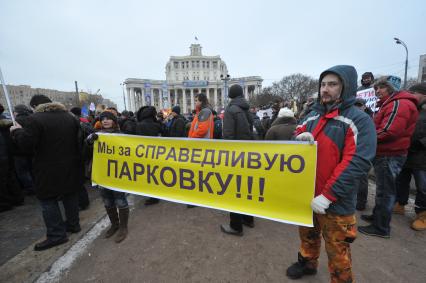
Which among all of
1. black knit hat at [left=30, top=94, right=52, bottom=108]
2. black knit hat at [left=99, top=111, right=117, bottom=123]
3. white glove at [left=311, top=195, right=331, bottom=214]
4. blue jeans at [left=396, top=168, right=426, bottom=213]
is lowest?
blue jeans at [left=396, top=168, right=426, bottom=213]

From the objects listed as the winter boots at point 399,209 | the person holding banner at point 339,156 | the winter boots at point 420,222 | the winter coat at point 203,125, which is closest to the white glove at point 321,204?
the person holding banner at point 339,156

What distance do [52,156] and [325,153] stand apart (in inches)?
135

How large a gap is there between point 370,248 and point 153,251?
2858 mm

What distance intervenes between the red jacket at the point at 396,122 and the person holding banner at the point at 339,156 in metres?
Result: 1.60

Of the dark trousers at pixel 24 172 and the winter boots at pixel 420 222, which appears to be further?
the dark trousers at pixel 24 172

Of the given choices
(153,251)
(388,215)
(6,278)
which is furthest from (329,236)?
(6,278)

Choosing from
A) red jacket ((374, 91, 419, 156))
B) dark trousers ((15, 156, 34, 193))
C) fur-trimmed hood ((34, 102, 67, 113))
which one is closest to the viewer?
red jacket ((374, 91, 419, 156))

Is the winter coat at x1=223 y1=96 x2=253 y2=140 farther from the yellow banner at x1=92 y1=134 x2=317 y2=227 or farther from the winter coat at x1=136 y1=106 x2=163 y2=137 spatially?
the winter coat at x1=136 y1=106 x2=163 y2=137

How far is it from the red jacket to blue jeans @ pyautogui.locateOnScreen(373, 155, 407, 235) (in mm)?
105

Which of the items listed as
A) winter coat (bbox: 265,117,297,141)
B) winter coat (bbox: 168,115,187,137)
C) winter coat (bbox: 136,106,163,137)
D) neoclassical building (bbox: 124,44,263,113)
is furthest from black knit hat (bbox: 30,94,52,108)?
neoclassical building (bbox: 124,44,263,113)

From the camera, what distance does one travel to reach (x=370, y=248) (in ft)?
9.32

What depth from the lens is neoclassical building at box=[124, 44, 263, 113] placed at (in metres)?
90.0

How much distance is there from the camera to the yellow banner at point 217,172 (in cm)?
206

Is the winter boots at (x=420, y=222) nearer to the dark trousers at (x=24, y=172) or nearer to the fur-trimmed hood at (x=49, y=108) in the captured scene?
the fur-trimmed hood at (x=49, y=108)
